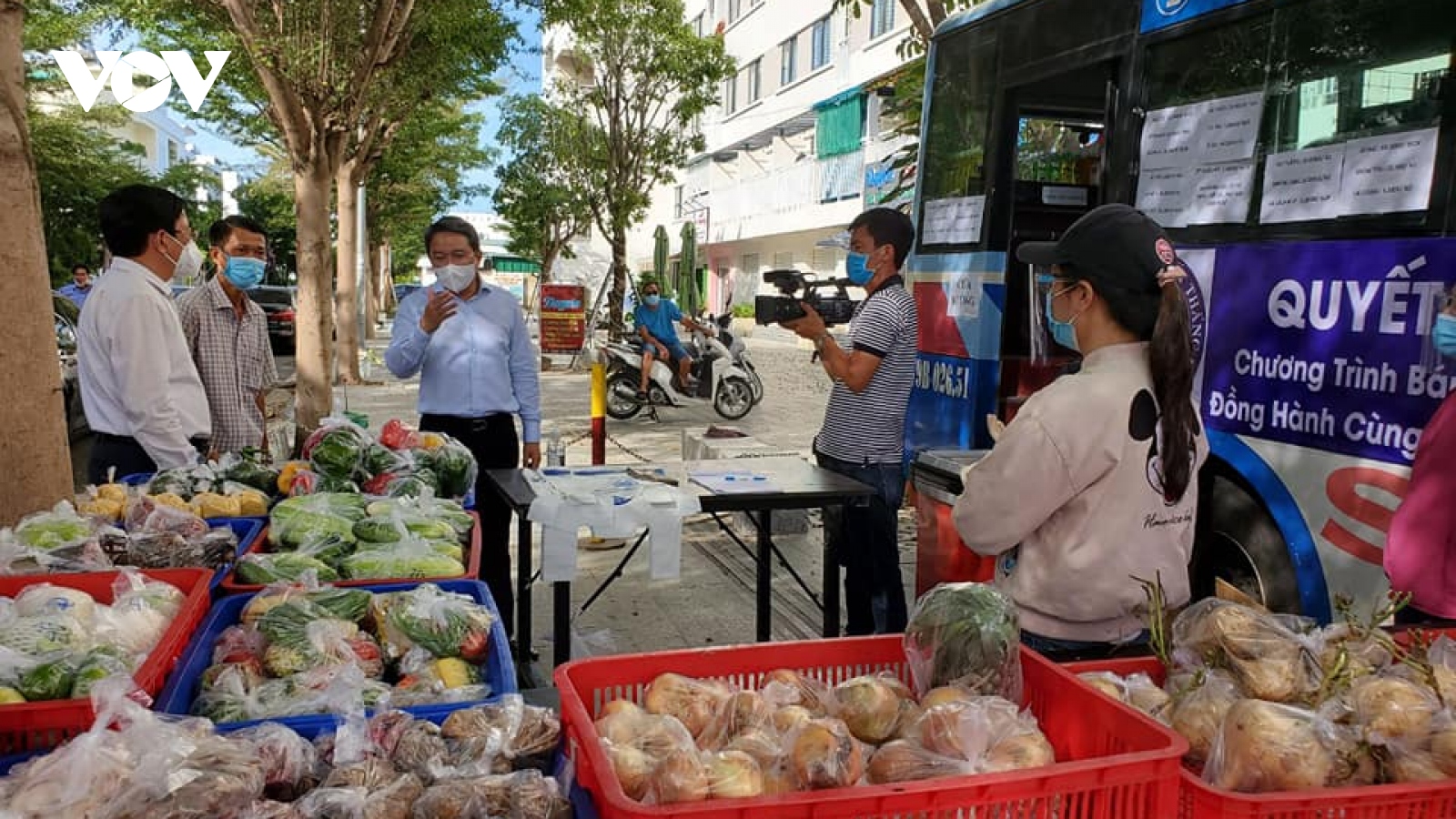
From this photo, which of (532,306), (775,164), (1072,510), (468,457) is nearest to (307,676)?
(1072,510)

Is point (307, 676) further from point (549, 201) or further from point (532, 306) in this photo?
point (532, 306)

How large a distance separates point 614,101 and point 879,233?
58.3 feet

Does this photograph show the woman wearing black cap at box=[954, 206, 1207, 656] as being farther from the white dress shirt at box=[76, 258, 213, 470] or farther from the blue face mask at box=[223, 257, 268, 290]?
the blue face mask at box=[223, 257, 268, 290]

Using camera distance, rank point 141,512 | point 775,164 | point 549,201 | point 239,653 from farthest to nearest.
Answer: point 775,164, point 549,201, point 141,512, point 239,653

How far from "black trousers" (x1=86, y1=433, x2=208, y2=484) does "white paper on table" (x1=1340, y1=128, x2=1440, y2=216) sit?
4547 millimetres

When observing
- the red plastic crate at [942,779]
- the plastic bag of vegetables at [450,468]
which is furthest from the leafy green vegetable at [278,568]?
the red plastic crate at [942,779]

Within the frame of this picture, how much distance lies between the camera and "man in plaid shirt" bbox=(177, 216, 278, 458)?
457 centimetres

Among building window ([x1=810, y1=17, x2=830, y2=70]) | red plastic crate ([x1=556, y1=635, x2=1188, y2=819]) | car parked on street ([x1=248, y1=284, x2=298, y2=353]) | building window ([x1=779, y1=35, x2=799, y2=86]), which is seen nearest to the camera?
red plastic crate ([x1=556, y1=635, x2=1188, y2=819])

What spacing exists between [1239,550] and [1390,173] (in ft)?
4.99

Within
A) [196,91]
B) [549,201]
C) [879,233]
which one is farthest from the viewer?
[549,201]

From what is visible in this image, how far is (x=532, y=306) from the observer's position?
4112cm

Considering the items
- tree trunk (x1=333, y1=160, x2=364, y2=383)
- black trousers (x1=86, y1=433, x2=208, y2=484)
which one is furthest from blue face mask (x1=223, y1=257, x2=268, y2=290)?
tree trunk (x1=333, y1=160, x2=364, y2=383)

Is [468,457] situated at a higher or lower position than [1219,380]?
lower

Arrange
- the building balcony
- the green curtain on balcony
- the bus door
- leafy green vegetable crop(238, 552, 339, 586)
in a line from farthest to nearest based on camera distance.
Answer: the building balcony
the green curtain on balcony
the bus door
leafy green vegetable crop(238, 552, 339, 586)
